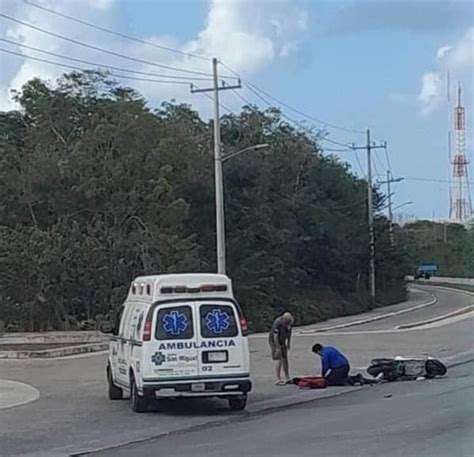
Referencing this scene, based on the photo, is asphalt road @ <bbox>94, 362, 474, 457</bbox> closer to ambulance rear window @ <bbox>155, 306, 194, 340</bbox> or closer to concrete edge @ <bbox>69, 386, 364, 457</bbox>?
concrete edge @ <bbox>69, 386, 364, 457</bbox>

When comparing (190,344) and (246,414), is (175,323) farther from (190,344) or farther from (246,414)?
(246,414)

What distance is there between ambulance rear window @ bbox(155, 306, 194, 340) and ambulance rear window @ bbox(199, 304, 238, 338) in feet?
0.72

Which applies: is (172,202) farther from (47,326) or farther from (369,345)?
(369,345)

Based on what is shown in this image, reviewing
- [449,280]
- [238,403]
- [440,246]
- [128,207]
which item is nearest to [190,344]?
[238,403]

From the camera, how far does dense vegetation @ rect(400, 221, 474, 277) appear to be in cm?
11400

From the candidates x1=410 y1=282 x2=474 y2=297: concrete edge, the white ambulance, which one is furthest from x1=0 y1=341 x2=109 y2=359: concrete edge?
x1=410 y1=282 x2=474 y2=297: concrete edge

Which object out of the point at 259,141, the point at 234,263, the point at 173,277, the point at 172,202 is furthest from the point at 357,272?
the point at 173,277

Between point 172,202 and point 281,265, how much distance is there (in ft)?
44.2

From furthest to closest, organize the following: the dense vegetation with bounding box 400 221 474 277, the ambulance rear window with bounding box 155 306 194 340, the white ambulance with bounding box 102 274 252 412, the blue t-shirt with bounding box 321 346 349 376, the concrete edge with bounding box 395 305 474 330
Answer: the dense vegetation with bounding box 400 221 474 277 < the concrete edge with bounding box 395 305 474 330 < the blue t-shirt with bounding box 321 346 349 376 < the ambulance rear window with bounding box 155 306 194 340 < the white ambulance with bounding box 102 274 252 412

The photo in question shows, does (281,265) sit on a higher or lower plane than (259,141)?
lower

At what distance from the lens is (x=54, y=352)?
36125 mm

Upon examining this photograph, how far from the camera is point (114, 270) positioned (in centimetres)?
5022

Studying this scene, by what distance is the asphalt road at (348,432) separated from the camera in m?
14.0

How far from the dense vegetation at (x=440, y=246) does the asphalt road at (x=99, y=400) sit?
69526mm
